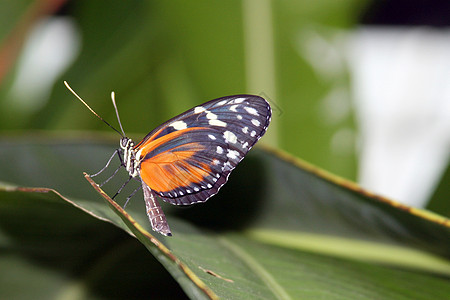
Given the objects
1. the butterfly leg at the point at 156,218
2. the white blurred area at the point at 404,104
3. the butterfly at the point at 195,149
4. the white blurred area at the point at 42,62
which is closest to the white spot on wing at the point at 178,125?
the butterfly at the point at 195,149

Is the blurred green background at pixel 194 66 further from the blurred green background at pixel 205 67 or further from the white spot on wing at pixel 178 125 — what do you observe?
the white spot on wing at pixel 178 125

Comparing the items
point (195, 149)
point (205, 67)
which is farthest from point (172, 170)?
point (205, 67)

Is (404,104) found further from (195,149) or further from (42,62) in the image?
(42,62)

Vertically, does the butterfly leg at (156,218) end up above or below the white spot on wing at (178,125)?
below

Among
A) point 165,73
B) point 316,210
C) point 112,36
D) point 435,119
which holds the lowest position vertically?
point 435,119

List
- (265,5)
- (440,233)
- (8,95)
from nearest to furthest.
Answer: (440,233) < (265,5) < (8,95)

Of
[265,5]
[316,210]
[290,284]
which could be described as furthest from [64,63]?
[290,284]

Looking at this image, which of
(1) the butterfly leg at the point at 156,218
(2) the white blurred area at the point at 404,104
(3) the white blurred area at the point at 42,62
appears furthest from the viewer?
(2) the white blurred area at the point at 404,104

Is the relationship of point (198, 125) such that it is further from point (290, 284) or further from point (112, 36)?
point (112, 36)
